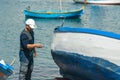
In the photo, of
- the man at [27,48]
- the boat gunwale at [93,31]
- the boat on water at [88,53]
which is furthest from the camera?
the man at [27,48]

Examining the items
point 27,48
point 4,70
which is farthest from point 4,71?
point 27,48

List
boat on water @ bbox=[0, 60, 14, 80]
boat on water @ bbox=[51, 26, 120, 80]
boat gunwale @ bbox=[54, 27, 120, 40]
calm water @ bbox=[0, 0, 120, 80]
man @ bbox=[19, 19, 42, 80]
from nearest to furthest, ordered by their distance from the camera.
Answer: boat on water @ bbox=[51, 26, 120, 80], boat gunwale @ bbox=[54, 27, 120, 40], man @ bbox=[19, 19, 42, 80], boat on water @ bbox=[0, 60, 14, 80], calm water @ bbox=[0, 0, 120, 80]

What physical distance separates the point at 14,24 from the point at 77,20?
22.4ft

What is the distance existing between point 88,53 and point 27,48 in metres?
1.77

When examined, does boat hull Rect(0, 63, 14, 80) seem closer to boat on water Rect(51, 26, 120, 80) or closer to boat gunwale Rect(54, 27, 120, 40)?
boat on water Rect(51, 26, 120, 80)

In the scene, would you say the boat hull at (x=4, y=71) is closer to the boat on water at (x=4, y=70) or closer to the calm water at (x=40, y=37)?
A: the boat on water at (x=4, y=70)

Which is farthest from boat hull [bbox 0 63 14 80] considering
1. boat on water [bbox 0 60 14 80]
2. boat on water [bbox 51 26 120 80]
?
boat on water [bbox 51 26 120 80]

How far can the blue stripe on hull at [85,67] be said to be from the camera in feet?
37.0

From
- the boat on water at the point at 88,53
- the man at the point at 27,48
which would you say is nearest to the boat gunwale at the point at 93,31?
the boat on water at the point at 88,53

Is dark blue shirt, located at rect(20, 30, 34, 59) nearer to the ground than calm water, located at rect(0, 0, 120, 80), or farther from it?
farther from it

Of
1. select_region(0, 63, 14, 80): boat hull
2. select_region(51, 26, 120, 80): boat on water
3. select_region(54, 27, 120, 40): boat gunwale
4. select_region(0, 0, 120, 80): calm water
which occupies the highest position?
select_region(54, 27, 120, 40): boat gunwale

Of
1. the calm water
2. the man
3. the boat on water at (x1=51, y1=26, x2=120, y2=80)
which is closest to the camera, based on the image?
the boat on water at (x1=51, y1=26, x2=120, y2=80)

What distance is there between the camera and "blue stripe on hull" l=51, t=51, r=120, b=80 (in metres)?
11.3

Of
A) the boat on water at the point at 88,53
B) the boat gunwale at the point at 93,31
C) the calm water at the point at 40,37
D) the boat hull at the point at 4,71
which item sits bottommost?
the calm water at the point at 40,37
